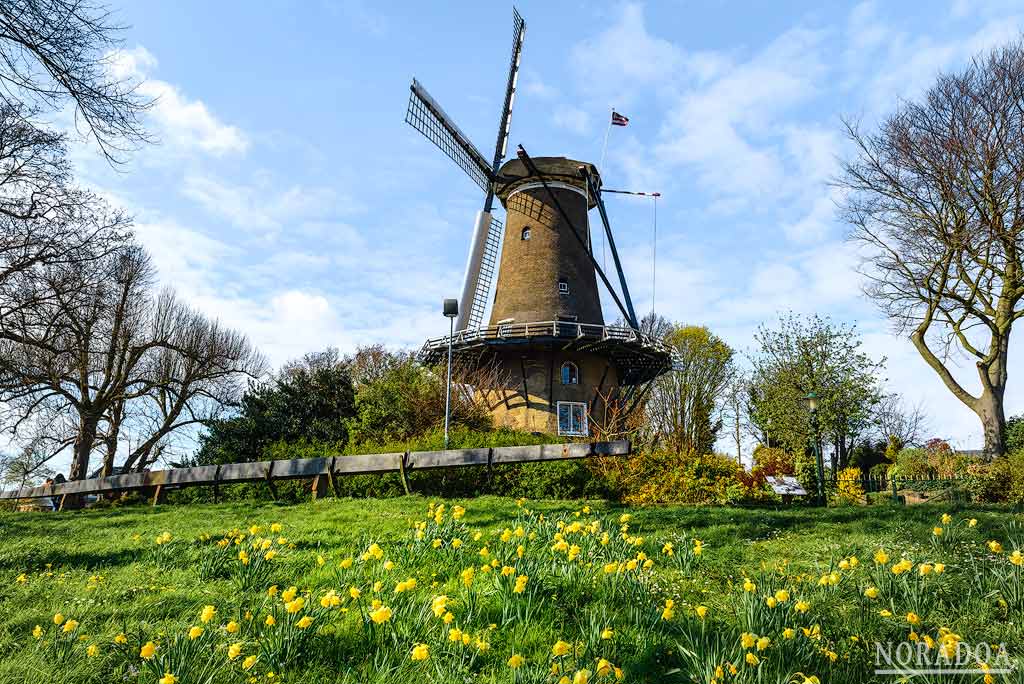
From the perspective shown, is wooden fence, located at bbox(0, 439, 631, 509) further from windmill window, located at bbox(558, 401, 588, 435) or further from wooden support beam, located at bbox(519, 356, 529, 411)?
windmill window, located at bbox(558, 401, 588, 435)

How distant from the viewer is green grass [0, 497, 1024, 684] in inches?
126

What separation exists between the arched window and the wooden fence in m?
13.3

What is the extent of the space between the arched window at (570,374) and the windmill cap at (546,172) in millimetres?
8716

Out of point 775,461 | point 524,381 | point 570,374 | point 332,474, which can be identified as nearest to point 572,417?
point 570,374

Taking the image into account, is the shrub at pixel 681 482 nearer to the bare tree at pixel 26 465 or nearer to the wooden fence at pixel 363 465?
the wooden fence at pixel 363 465

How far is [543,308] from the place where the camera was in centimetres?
2589

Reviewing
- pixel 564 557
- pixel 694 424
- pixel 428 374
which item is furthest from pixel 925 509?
pixel 694 424

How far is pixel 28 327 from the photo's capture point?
48.2ft

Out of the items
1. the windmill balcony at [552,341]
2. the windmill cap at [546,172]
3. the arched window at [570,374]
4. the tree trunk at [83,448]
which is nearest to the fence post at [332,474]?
the windmill balcony at [552,341]

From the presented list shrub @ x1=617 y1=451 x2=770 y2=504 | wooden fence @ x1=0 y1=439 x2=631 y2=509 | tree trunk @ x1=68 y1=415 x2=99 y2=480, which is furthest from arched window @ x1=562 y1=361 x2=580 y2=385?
tree trunk @ x1=68 y1=415 x2=99 y2=480

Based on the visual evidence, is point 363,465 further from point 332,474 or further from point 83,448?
point 83,448

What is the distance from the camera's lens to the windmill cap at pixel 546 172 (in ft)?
90.5

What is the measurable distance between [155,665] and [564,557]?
3.09 m

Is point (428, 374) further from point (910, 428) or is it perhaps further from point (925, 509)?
point (910, 428)
